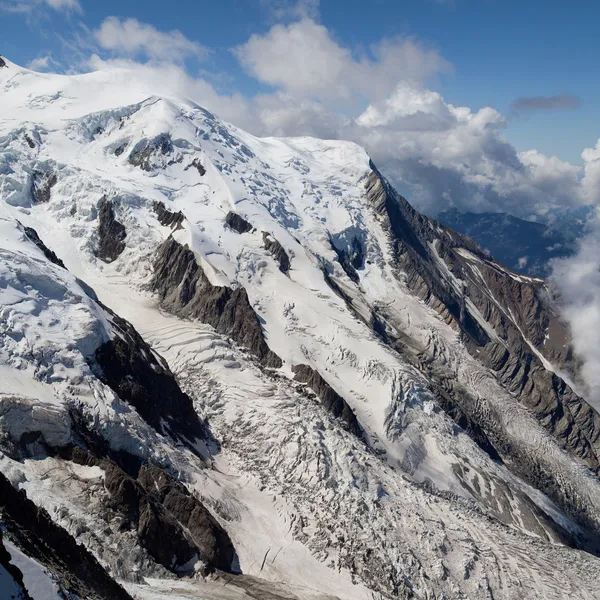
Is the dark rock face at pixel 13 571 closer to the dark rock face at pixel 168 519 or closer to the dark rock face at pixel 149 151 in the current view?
the dark rock face at pixel 168 519

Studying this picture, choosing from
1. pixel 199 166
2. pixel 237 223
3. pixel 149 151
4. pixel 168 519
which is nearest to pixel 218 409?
pixel 168 519

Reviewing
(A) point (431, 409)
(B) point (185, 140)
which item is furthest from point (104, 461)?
(B) point (185, 140)

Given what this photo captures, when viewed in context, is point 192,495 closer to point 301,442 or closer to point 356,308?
point 301,442

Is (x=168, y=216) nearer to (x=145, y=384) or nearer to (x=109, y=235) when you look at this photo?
(x=109, y=235)

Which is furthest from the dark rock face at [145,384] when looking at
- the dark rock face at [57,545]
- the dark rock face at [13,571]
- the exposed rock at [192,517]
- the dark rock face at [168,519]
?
the dark rock face at [13,571]

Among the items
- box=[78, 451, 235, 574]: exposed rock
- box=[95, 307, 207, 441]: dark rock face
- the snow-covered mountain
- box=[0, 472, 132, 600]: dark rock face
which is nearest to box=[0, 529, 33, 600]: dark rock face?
the snow-covered mountain

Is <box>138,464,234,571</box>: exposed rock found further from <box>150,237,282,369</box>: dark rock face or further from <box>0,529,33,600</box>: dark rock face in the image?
<box>150,237,282,369</box>: dark rock face

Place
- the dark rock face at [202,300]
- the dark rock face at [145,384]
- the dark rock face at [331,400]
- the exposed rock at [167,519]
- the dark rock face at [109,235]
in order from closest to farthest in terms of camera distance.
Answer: the exposed rock at [167,519] → the dark rock face at [145,384] → the dark rock face at [331,400] → the dark rock face at [202,300] → the dark rock face at [109,235]
